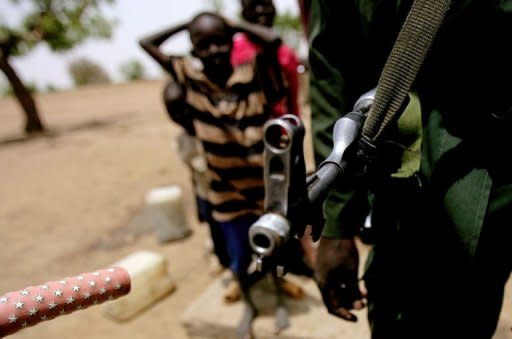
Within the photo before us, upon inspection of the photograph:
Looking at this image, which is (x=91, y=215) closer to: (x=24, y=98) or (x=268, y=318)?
(x=268, y=318)

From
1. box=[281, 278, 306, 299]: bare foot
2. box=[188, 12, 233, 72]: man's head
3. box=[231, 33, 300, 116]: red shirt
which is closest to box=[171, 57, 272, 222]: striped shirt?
box=[188, 12, 233, 72]: man's head

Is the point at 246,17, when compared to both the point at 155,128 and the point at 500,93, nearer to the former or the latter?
the point at 500,93

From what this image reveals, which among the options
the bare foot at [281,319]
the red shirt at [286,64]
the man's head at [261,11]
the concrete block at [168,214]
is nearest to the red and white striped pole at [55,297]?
the bare foot at [281,319]

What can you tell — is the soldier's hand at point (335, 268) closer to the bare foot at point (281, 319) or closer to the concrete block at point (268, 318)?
the concrete block at point (268, 318)

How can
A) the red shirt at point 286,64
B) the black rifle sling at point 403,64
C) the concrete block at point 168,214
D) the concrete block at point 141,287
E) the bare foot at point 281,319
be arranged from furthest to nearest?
1. the concrete block at point 168,214
2. the concrete block at point 141,287
3. the red shirt at point 286,64
4. the bare foot at point 281,319
5. the black rifle sling at point 403,64

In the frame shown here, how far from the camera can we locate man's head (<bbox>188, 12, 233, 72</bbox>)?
7.29 feet

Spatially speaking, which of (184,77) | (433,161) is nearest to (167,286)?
(184,77)

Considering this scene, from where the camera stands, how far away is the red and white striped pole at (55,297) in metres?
0.64

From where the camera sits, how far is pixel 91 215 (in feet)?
17.3

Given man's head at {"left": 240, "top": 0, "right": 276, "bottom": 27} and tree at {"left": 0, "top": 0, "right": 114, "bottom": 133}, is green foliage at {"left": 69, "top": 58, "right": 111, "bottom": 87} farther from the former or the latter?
man's head at {"left": 240, "top": 0, "right": 276, "bottom": 27}

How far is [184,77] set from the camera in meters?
2.29

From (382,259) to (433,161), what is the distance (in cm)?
33

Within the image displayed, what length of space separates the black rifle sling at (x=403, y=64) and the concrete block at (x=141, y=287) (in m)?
2.53

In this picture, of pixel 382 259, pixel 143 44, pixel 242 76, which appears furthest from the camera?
pixel 143 44
